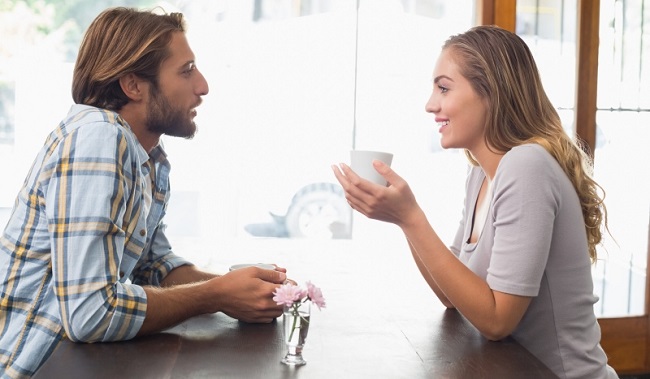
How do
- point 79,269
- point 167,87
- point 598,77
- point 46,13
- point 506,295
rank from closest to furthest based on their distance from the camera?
point 79,269 < point 506,295 < point 167,87 < point 598,77 < point 46,13

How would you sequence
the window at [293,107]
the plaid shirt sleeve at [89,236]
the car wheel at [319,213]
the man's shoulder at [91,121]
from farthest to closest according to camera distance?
the car wheel at [319,213] → the window at [293,107] → the man's shoulder at [91,121] → the plaid shirt sleeve at [89,236]

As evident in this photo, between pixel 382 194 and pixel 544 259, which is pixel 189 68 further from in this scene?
pixel 544 259

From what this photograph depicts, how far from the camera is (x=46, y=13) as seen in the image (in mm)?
5145

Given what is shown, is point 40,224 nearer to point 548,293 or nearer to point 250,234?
point 548,293

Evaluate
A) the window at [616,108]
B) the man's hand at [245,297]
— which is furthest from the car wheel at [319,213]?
the man's hand at [245,297]

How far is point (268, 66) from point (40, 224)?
12.8 ft

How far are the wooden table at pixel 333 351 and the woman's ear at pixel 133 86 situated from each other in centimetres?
56

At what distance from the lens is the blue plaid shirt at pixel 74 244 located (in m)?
1.33

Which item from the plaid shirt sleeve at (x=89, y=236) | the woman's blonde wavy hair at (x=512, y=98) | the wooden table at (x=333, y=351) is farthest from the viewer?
the woman's blonde wavy hair at (x=512, y=98)

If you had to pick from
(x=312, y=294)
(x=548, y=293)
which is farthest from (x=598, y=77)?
(x=312, y=294)

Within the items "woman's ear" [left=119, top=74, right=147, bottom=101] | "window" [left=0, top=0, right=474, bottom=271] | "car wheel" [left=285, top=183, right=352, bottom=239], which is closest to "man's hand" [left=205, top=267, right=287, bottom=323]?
"woman's ear" [left=119, top=74, right=147, bottom=101]

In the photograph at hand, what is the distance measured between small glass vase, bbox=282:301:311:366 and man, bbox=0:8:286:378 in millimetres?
229

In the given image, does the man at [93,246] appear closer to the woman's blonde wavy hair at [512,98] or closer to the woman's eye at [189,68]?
the woman's eye at [189,68]

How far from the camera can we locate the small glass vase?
1.22 m
